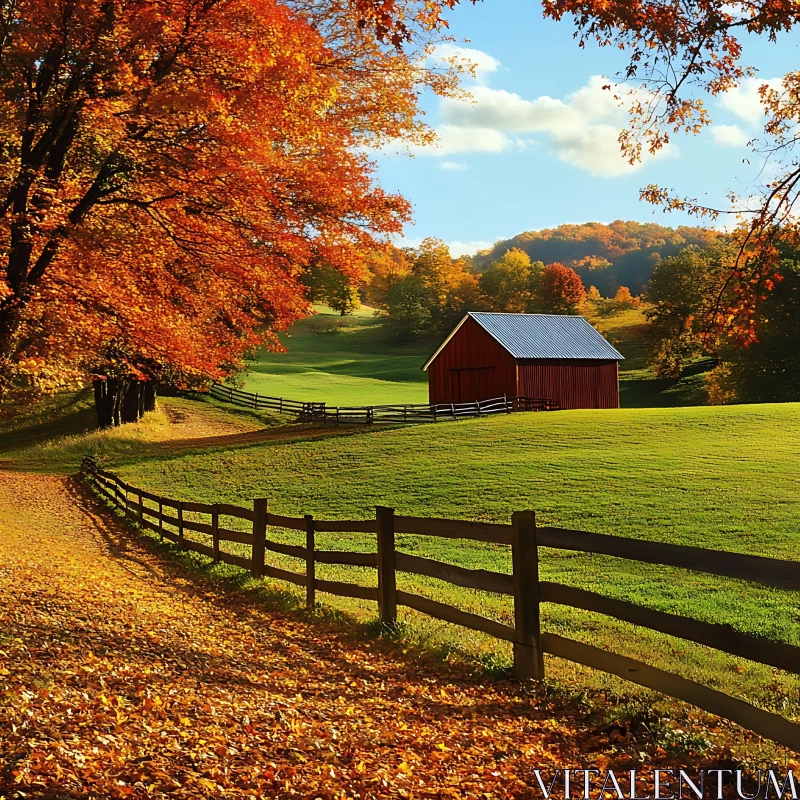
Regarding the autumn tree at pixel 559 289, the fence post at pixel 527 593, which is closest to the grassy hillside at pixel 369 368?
the autumn tree at pixel 559 289

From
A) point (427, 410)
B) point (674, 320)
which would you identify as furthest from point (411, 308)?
point (427, 410)

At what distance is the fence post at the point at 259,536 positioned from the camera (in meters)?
11.0

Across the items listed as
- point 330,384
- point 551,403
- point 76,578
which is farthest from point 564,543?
point 330,384

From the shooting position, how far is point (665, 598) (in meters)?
10.9

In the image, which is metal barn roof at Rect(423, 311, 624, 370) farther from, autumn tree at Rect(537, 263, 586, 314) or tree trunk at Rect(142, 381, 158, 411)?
autumn tree at Rect(537, 263, 586, 314)

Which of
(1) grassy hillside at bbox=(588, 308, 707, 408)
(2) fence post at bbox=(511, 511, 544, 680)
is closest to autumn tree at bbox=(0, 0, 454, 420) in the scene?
(2) fence post at bbox=(511, 511, 544, 680)

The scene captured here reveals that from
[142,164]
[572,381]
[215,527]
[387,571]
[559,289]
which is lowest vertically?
[215,527]

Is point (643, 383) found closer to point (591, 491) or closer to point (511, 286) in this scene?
point (511, 286)

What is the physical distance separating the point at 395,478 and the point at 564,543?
1957cm

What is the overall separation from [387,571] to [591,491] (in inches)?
538

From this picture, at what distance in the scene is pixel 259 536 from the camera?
1115cm

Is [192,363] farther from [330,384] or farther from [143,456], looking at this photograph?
[330,384]

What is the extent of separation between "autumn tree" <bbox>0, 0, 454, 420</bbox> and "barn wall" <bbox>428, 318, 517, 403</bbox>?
93.5ft

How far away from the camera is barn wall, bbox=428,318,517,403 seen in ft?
141
